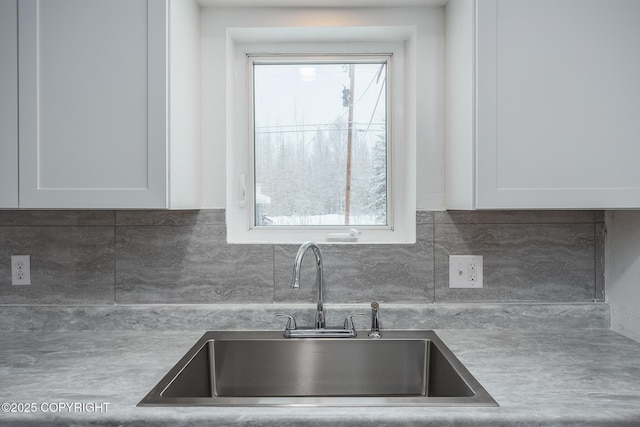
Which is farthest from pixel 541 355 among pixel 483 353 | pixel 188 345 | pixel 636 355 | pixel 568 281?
pixel 188 345

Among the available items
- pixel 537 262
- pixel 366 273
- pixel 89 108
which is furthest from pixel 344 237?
pixel 89 108

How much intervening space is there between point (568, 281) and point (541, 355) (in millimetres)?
430

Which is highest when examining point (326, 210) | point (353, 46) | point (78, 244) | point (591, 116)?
point (353, 46)

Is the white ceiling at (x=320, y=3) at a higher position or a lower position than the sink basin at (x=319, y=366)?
higher

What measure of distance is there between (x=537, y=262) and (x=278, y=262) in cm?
92

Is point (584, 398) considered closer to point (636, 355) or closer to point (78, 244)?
point (636, 355)

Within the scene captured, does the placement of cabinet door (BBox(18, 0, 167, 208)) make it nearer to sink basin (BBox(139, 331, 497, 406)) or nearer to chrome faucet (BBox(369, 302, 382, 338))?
sink basin (BBox(139, 331, 497, 406))

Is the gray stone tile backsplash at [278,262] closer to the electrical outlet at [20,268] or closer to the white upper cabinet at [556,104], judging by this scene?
the electrical outlet at [20,268]

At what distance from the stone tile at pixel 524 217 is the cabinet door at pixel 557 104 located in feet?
1.06

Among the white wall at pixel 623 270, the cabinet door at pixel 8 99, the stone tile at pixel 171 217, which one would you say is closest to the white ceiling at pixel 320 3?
the cabinet door at pixel 8 99

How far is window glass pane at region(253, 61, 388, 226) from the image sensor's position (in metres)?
1.79

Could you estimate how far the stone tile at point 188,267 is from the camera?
164 cm

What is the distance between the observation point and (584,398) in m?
1.03

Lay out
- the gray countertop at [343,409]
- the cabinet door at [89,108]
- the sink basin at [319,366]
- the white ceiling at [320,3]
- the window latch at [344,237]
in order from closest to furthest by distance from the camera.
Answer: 1. the gray countertop at [343,409]
2. the cabinet door at [89,108]
3. the sink basin at [319,366]
4. the white ceiling at [320,3]
5. the window latch at [344,237]
